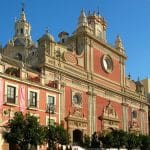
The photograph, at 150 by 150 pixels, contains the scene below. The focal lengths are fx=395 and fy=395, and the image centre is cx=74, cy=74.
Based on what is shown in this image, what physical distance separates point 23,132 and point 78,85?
17329 mm

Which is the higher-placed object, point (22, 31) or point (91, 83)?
point (22, 31)

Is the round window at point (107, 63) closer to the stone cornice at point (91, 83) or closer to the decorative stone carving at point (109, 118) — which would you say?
the stone cornice at point (91, 83)

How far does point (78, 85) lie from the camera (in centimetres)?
4822

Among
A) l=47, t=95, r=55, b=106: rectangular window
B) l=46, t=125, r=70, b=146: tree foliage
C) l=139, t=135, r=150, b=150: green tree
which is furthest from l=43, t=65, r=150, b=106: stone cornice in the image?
l=46, t=125, r=70, b=146: tree foliage

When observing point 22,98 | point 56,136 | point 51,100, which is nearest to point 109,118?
point 51,100

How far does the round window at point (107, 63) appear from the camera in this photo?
54934 mm

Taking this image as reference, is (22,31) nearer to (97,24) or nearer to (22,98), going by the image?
(97,24)

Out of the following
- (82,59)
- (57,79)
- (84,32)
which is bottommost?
(57,79)

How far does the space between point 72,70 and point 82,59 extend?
3.27 meters

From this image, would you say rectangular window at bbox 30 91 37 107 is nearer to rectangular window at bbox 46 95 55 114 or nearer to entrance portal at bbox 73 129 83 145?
rectangular window at bbox 46 95 55 114

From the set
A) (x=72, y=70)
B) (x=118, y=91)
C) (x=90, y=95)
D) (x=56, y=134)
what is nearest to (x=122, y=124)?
(x=118, y=91)

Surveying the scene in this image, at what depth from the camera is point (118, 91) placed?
56.8 m

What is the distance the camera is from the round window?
54.9 metres

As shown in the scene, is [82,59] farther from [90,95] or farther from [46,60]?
[46,60]
